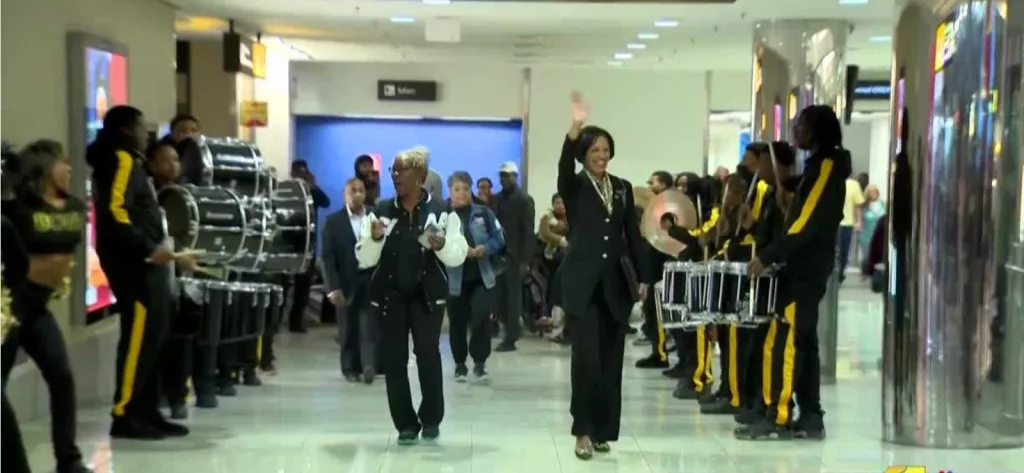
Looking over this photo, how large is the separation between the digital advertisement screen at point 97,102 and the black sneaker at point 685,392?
389 cm

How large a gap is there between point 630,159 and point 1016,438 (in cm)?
1081

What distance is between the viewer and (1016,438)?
22.4 ft

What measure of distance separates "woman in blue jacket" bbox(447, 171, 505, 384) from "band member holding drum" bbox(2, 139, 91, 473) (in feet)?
12.1

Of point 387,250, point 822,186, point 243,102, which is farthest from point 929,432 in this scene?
point 243,102

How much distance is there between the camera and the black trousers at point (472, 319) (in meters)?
9.26

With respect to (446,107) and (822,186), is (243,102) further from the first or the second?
(822,186)

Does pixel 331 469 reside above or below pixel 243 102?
below

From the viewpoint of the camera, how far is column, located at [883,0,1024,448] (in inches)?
255

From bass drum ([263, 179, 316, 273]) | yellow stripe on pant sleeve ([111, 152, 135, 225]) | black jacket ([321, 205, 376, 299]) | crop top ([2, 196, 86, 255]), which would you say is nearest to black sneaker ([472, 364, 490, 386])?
black jacket ([321, 205, 376, 299])

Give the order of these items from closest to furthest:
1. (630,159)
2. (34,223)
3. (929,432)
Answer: (34,223) → (929,432) → (630,159)

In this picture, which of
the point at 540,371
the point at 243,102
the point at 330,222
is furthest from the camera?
the point at 243,102

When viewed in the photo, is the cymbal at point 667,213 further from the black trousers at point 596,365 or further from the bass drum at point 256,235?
the bass drum at point 256,235

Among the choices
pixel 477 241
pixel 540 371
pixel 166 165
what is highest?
pixel 166 165

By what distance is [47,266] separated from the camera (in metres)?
5.41
